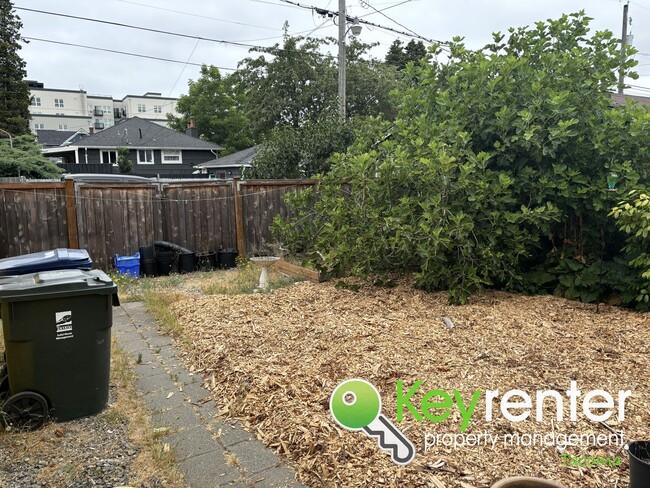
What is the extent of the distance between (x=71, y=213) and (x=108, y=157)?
26.9 m

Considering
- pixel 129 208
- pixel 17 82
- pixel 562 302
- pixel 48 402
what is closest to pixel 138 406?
pixel 48 402

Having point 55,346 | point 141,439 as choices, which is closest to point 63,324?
point 55,346

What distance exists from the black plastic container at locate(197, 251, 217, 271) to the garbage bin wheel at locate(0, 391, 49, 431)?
19.5ft

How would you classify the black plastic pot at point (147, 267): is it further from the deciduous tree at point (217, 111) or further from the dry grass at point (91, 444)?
the deciduous tree at point (217, 111)

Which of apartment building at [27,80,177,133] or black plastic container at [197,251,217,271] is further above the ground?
apartment building at [27,80,177,133]

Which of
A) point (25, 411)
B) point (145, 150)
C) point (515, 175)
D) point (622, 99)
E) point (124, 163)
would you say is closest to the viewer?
point (25, 411)

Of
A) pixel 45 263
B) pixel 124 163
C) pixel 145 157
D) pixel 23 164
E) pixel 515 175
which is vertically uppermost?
pixel 145 157

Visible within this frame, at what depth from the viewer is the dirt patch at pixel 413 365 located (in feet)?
8.30

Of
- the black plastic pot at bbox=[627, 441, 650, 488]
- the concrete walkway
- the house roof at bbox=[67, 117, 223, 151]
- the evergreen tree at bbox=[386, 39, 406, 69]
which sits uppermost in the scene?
the evergreen tree at bbox=[386, 39, 406, 69]

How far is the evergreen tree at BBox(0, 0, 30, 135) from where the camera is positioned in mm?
28484

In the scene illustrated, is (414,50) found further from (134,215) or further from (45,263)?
(45,263)

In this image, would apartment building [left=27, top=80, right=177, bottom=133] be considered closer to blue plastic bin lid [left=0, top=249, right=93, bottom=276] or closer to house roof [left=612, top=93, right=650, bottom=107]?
house roof [left=612, top=93, right=650, bottom=107]

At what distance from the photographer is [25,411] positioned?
3090 millimetres

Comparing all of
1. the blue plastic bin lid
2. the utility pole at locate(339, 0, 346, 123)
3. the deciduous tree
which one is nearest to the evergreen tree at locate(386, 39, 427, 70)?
the deciduous tree
